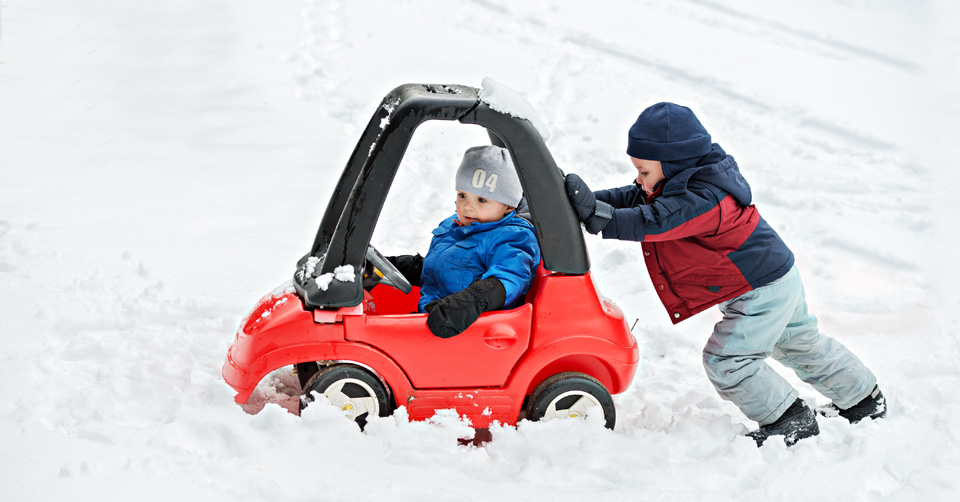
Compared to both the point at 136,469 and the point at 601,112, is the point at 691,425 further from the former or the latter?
the point at 601,112

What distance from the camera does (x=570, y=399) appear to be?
8.61 ft

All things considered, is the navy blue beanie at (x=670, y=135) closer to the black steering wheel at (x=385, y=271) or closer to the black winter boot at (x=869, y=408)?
the black steering wheel at (x=385, y=271)

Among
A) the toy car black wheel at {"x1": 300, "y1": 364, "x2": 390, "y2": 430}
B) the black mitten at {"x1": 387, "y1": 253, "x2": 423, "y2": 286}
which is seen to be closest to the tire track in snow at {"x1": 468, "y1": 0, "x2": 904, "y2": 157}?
the black mitten at {"x1": 387, "y1": 253, "x2": 423, "y2": 286}

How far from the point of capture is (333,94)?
6.52 meters

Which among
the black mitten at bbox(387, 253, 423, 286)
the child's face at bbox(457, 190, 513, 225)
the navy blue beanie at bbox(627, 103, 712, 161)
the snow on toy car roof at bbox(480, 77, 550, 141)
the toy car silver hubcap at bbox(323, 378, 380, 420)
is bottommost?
the toy car silver hubcap at bbox(323, 378, 380, 420)

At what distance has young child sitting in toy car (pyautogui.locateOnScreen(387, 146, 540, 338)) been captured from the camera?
8.11 ft

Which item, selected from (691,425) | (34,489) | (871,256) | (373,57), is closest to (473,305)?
(691,425)

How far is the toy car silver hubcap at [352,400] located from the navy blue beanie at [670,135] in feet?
3.97

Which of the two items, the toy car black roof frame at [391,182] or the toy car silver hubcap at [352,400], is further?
the toy car silver hubcap at [352,400]

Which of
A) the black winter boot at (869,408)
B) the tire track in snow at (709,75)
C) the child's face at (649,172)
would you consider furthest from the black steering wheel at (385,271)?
the tire track in snow at (709,75)

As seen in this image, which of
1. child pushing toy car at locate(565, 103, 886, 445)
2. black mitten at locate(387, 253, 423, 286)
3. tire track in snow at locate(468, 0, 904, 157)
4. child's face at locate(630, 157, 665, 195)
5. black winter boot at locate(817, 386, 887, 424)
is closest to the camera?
child pushing toy car at locate(565, 103, 886, 445)

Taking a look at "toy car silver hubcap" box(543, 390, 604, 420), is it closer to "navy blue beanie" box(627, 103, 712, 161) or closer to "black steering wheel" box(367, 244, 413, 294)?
"black steering wheel" box(367, 244, 413, 294)

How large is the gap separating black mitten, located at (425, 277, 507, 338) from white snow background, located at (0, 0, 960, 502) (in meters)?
0.33

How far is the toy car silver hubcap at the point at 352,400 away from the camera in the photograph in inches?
99.2
